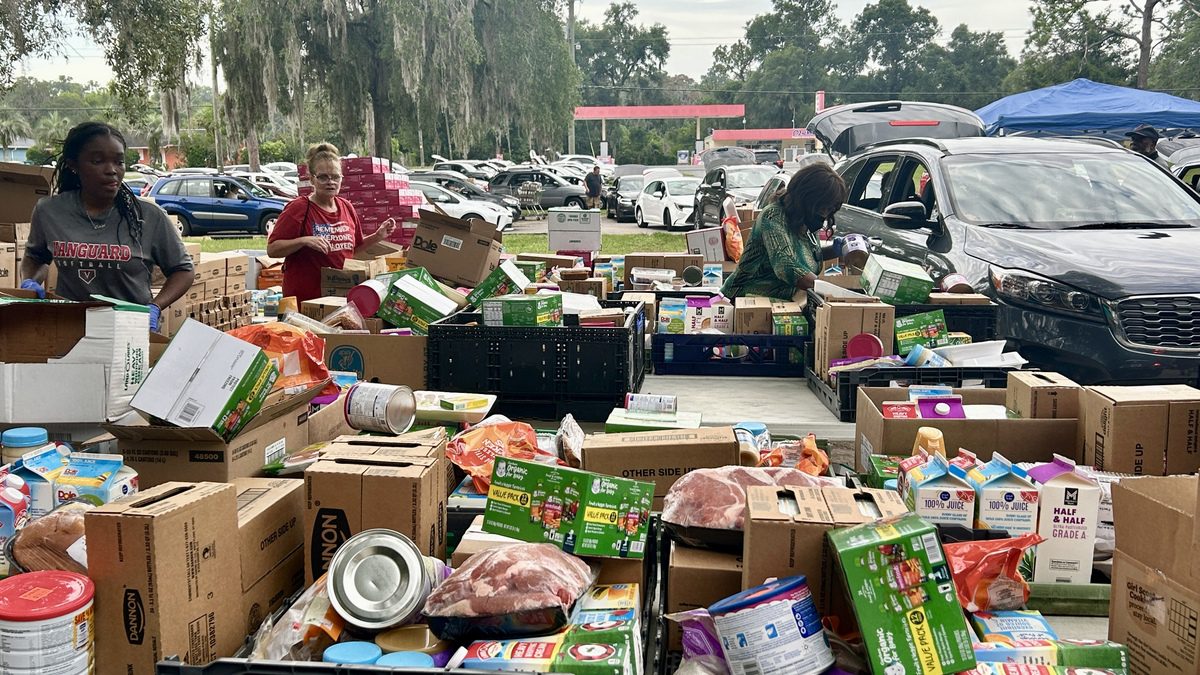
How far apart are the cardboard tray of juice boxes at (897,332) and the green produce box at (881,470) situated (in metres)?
0.65

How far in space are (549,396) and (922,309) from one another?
202 centimetres

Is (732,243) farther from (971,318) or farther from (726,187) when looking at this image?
(726,187)

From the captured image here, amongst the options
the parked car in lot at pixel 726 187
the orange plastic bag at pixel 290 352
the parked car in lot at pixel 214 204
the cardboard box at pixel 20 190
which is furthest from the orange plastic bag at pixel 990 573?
the parked car in lot at pixel 214 204

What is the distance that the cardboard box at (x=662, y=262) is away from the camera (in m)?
7.79

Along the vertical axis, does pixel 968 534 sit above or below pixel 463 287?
below

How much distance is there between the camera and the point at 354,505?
2740 mm

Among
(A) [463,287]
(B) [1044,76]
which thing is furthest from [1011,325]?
(B) [1044,76]

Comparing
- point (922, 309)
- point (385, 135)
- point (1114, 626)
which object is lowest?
point (1114, 626)

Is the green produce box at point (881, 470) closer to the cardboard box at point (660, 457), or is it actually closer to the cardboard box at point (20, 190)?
the cardboard box at point (660, 457)

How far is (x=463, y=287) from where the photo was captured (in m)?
6.58

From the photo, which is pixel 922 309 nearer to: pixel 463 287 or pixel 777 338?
pixel 777 338

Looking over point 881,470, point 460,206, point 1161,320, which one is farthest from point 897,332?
point 460,206

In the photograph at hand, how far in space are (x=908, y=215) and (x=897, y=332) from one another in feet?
7.25

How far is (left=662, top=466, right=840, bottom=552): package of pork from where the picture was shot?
2781 mm
